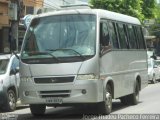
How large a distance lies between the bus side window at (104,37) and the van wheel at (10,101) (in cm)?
417

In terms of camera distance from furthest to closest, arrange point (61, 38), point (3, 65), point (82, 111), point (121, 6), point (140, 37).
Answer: point (121, 6)
point (140, 37)
point (3, 65)
point (82, 111)
point (61, 38)

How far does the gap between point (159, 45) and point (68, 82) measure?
66.1 m

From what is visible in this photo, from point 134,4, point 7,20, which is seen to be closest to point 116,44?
point 7,20

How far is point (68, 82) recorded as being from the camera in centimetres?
1327

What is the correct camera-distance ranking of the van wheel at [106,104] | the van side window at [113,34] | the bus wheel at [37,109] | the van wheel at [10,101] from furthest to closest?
the van wheel at [10,101] < the van side window at [113,34] < the bus wheel at [37,109] < the van wheel at [106,104]

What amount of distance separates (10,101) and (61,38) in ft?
13.1

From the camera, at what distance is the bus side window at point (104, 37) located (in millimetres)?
13977

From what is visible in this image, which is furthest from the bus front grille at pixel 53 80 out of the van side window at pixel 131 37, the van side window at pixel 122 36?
the van side window at pixel 131 37

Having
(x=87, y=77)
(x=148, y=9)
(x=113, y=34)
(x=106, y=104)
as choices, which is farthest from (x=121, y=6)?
(x=87, y=77)

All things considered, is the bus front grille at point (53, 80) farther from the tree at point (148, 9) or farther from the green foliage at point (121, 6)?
the tree at point (148, 9)

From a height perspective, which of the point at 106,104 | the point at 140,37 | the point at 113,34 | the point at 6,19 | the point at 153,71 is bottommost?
the point at 153,71

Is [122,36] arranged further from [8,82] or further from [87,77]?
[8,82]

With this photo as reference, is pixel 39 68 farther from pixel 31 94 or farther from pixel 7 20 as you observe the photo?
pixel 7 20

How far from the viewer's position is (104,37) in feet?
46.3
